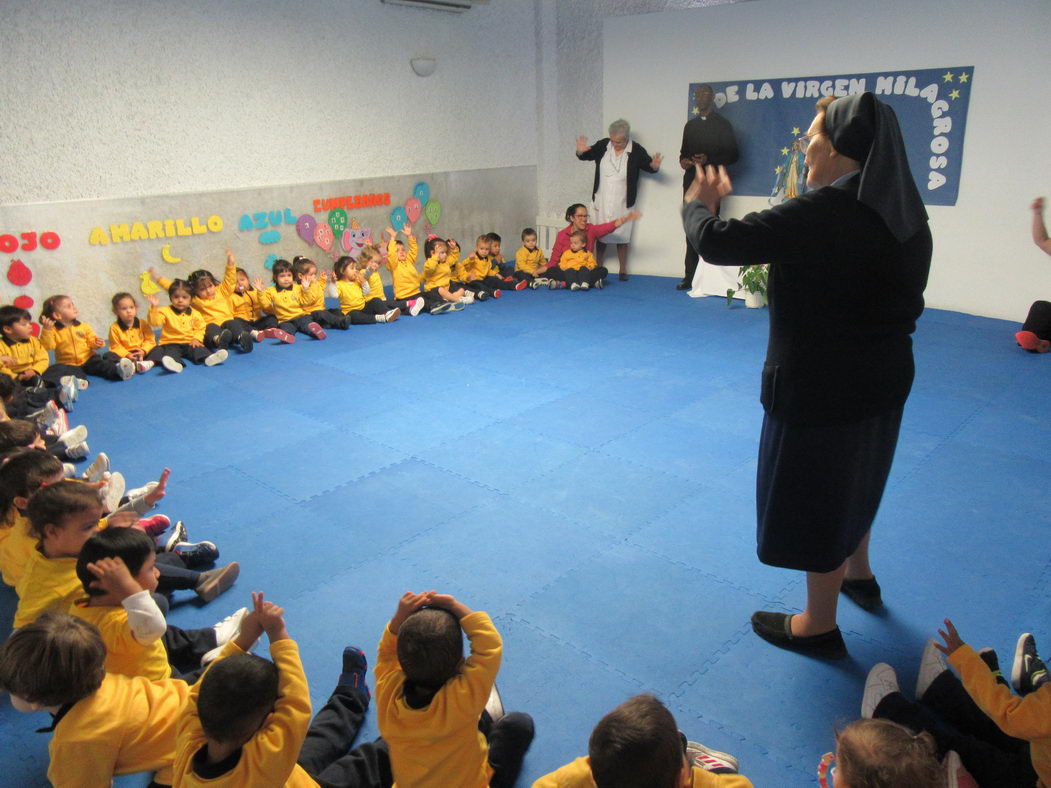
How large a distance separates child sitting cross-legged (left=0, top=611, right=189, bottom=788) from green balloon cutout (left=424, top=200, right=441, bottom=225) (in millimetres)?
7978

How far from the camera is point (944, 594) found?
301 cm

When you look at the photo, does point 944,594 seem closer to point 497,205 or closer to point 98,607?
point 98,607

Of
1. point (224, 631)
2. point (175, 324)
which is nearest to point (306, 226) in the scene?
point (175, 324)

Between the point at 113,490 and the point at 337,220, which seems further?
the point at 337,220

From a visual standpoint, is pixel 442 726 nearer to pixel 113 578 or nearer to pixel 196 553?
pixel 113 578

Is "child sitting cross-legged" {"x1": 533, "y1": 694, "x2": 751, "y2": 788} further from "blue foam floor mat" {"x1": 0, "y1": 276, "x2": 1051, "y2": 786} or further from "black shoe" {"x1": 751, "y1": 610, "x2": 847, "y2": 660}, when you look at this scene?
"black shoe" {"x1": 751, "y1": 610, "x2": 847, "y2": 660}

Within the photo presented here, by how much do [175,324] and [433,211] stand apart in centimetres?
390

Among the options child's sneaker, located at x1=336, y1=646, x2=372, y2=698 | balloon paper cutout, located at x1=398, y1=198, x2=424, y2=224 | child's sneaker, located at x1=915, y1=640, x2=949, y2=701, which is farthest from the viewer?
balloon paper cutout, located at x1=398, y1=198, x2=424, y2=224

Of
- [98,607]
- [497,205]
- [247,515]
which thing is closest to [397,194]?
[497,205]

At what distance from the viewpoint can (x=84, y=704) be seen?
193 centimetres

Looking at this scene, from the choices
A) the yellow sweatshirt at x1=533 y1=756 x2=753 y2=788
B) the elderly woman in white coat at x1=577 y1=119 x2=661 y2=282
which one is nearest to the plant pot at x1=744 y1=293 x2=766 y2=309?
the elderly woman in white coat at x1=577 y1=119 x2=661 y2=282

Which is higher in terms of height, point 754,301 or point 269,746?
point 269,746

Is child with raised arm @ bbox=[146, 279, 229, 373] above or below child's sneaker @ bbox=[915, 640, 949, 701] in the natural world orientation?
above

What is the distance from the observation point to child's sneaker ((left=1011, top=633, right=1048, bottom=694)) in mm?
2355
